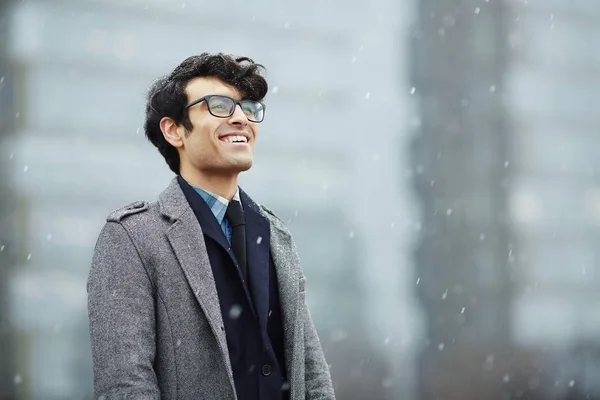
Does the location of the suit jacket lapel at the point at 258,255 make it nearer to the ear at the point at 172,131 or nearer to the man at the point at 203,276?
the man at the point at 203,276

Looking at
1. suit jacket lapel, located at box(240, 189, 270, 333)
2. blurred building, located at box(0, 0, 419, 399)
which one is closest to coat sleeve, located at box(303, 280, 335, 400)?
suit jacket lapel, located at box(240, 189, 270, 333)

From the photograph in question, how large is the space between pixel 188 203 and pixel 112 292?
38 centimetres

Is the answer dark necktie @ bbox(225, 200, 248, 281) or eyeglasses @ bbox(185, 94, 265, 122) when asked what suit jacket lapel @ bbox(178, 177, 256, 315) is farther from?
eyeglasses @ bbox(185, 94, 265, 122)

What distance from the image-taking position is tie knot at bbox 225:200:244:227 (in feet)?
7.84

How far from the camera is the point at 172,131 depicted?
2.44m

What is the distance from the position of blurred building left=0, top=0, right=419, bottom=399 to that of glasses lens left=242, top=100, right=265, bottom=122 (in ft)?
139

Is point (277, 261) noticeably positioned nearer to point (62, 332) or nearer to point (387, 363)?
point (62, 332)

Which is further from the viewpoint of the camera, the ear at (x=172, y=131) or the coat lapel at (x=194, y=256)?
the ear at (x=172, y=131)

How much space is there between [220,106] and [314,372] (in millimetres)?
881

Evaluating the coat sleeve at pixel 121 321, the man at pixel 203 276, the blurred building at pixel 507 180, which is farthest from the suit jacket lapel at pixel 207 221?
the blurred building at pixel 507 180

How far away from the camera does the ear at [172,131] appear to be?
2.42 meters

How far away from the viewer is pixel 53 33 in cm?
5019

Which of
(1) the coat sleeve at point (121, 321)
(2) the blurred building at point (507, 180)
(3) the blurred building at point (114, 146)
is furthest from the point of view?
(2) the blurred building at point (507, 180)

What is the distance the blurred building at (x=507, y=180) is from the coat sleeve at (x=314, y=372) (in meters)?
59.1
